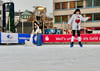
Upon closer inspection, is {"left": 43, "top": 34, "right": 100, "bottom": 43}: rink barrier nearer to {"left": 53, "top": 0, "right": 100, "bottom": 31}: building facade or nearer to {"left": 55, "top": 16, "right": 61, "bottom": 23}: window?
{"left": 53, "top": 0, "right": 100, "bottom": 31}: building facade

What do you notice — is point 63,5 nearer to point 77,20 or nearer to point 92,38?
point 92,38

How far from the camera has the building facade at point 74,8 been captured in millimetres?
52250

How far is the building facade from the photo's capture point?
171 ft

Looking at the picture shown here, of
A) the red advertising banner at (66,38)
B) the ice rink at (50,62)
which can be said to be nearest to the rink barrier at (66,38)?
the red advertising banner at (66,38)

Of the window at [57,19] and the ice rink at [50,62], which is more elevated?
the window at [57,19]

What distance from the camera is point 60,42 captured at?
2497cm

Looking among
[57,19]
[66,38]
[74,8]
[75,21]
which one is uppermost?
[74,8]

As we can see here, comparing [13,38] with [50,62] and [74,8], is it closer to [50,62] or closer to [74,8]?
[50,62]

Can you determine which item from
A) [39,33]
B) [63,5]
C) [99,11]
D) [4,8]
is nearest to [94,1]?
[99,11]

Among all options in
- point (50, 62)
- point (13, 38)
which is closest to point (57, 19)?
point (13, 38)

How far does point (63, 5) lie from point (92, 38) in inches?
1311

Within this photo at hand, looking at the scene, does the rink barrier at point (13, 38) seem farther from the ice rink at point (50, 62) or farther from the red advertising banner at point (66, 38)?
the ice rink at point (50, 62)

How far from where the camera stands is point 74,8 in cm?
5556

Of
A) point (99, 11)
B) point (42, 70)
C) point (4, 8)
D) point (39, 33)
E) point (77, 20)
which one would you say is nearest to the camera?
point (42, 70)
